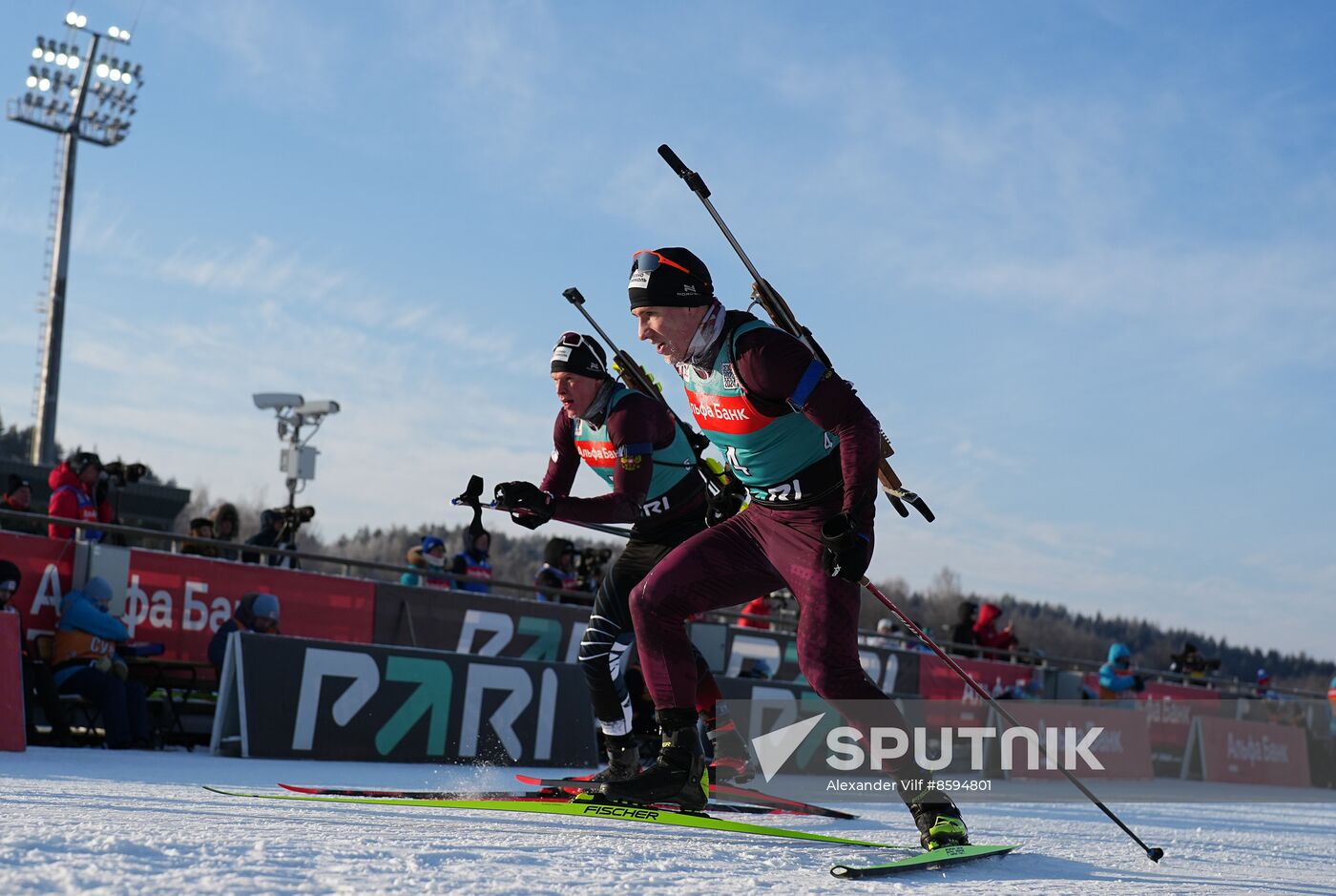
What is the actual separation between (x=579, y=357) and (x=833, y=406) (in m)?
1.91

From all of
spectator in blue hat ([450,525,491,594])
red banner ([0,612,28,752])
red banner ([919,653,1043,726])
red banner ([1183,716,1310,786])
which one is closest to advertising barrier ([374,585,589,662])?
spectator in blue hat ([450,525,491,594])

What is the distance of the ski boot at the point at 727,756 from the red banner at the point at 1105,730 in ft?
32.5

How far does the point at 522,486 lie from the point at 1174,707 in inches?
628

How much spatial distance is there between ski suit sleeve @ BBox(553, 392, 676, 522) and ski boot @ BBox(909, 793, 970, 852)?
1.78 m

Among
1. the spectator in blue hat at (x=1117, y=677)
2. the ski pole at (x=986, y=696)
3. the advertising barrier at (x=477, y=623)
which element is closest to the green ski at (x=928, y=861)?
the ski pole at (x=986, y=696)

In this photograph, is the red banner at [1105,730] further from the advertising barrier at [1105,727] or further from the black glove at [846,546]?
the black glove at [846,546]

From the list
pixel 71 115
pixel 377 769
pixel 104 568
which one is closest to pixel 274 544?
pixel 104 568

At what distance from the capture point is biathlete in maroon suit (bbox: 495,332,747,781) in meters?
5.59

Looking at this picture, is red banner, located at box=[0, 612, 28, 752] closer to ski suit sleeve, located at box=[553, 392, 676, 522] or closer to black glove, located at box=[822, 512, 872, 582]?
ski suit sleeve, located at box=[553, 392, 676, 522]

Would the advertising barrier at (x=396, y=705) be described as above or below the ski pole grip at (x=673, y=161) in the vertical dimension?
below

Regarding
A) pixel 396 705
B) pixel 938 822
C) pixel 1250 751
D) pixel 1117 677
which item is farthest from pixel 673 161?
pixel 1250 751

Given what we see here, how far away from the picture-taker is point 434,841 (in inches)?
148

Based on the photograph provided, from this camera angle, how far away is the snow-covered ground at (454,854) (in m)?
3.02

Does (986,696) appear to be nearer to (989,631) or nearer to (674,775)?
(674,775)
